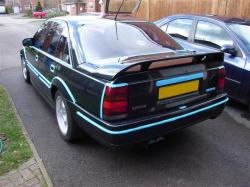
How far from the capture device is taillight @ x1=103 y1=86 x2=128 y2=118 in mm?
2684

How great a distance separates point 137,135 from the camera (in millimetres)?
2811

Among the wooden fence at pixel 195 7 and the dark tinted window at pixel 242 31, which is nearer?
the dark tinted window at pixel 242 31

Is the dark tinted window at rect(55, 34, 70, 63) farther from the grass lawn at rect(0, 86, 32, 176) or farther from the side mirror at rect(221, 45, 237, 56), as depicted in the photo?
the side mirror at rect(221, 45, 237, 56)

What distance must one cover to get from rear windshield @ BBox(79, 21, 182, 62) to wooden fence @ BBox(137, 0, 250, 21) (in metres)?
6.00

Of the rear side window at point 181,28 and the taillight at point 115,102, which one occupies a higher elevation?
the rear side window at point 181,28

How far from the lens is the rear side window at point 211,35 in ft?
16.2

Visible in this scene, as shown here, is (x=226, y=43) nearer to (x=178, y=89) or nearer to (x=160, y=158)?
(x=178, y=89)

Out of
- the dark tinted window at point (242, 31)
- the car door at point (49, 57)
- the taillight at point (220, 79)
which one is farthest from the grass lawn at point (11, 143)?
the dark tinted window at point (242, 31)

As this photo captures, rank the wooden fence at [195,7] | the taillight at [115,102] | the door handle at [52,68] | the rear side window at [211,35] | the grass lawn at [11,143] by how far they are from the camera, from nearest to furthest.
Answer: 1. the taillight at [115,102]
2. the grass lawn at [11,143]
3. the door handle at [52,68]
4. the rear side window at [211,35]
5. the wooden fence at [195,7]

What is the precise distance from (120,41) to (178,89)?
1.05 metres

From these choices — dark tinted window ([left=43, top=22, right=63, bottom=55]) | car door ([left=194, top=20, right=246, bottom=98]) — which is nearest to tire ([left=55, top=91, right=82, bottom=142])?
dark tinted window ([left=43, top=22, right=63, bottom=55])

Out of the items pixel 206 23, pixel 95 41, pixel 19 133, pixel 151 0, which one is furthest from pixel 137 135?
pixel 151 0

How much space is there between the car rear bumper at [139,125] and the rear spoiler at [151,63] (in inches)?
18.0

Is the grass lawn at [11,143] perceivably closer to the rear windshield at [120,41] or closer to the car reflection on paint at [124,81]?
the car reflection on paint at [124,81]
